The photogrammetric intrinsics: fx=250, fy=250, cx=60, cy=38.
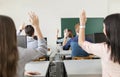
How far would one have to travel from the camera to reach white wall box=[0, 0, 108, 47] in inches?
401

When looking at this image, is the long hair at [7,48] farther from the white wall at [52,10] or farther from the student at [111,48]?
the white wall at [52,10]

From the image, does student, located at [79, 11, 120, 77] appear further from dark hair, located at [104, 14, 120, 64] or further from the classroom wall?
the classroom wall

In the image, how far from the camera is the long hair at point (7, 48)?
150 cm

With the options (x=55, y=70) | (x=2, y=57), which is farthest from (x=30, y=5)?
(x=2, y=57)

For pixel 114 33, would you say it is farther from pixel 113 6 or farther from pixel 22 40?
pixel 113 6

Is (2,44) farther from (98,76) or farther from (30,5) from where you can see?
(30,5)

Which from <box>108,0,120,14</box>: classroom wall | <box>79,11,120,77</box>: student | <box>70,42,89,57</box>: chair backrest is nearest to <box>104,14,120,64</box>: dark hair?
<box>79,11,120,77</box>: student

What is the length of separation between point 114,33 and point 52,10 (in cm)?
814

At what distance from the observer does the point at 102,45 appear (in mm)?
2375

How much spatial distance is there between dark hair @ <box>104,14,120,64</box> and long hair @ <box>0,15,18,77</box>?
0.98 meters

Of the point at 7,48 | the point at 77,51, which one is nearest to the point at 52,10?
the point at 77,51

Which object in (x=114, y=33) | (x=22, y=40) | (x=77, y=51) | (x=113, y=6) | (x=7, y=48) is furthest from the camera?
(x=113, y=6)

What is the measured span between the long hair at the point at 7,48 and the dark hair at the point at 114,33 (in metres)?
0.98

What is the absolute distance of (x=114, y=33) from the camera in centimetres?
221
